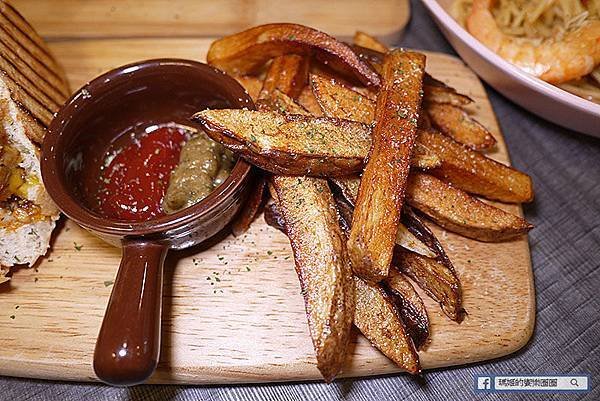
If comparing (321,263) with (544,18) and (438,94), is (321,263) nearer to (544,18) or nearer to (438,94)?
(438,94)

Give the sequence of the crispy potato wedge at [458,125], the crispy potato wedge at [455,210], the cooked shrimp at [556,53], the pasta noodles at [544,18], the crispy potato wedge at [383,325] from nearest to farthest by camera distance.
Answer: the crispy potato wedge at [383,325] < the crispy potato wedge at [455,210] < the crispy potato wedge at [458,125] < the cooked shrimp at [556,53] < the pasta noodles at [544,18]

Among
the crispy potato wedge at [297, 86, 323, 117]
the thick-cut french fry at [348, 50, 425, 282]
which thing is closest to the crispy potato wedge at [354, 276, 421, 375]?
the thick-cut french fry at [348, 50, 425, 282]

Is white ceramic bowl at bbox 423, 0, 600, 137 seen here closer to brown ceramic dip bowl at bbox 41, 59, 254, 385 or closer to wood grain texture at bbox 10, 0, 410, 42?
wood grain texture at bbox 10, 0, 410, 42

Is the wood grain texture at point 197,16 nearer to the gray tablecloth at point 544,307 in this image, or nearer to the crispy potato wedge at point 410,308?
the gray tablecloth at point 544,307

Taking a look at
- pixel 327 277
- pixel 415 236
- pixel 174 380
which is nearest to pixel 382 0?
pixel 415 236

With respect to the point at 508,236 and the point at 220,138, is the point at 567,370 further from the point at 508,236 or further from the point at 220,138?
the point at 220,138

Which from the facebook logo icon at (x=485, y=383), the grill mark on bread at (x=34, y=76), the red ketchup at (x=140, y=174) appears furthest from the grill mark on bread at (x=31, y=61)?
the facebook logo icon at (x=485, y=383)

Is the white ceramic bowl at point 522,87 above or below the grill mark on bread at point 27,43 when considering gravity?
above
